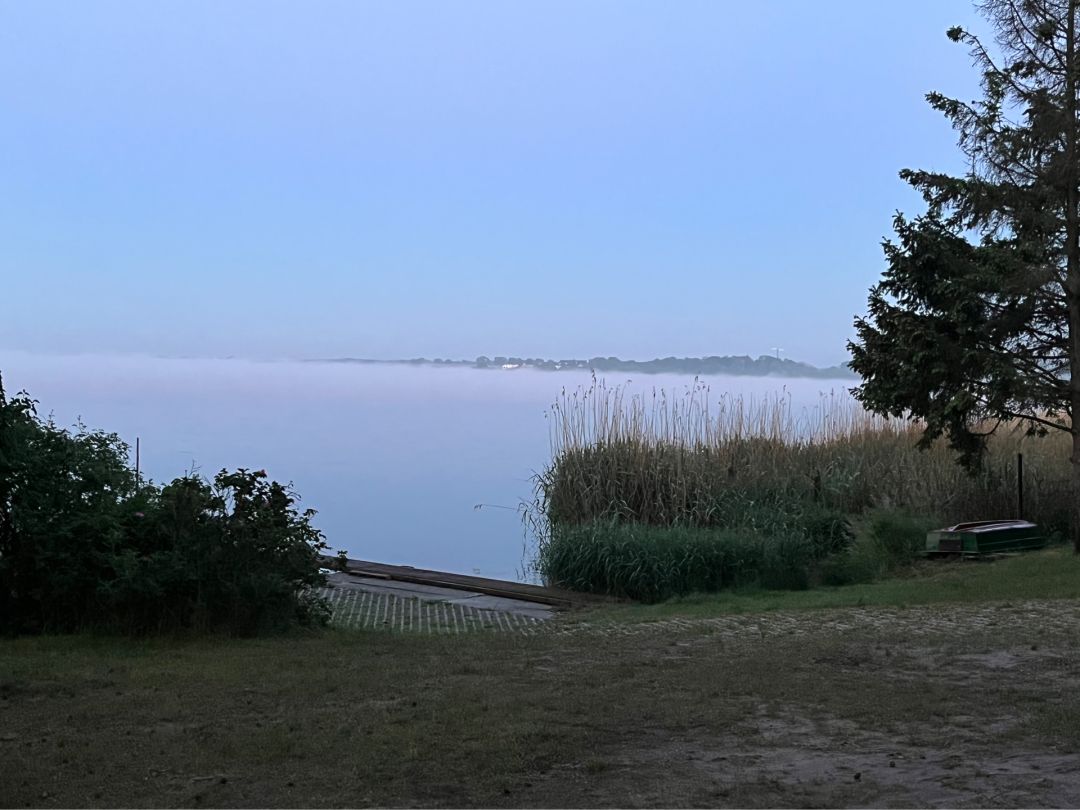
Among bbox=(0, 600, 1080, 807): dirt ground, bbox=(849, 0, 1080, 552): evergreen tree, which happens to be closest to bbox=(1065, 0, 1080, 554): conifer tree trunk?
bbox=(849, 0, 1080, 552): evergreen tree

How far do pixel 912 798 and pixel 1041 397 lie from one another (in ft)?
37.2

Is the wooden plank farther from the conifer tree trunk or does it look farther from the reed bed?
the conifer tree trunk

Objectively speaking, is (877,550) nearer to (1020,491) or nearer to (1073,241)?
(1020,491)

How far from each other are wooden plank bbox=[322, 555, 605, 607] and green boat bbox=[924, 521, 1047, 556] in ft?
14.7

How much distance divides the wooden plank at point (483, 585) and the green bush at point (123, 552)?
2880 mm

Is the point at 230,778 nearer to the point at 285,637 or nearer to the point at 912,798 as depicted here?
the point at 912,798

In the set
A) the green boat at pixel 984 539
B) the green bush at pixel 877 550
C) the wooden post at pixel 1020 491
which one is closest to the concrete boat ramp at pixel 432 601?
the green bush at pixel 877 550

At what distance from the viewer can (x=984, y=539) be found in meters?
14.4

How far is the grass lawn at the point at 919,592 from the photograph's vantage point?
1077cm

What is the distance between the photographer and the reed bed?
1623 cm

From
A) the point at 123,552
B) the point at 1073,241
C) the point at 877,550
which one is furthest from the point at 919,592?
the point at 123,552

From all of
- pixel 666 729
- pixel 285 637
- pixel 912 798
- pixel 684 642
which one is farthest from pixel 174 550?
pixel 912 798

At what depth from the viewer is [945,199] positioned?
1526cm

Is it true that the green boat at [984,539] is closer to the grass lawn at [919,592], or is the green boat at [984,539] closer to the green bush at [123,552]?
the grass lawn at [919,592]
